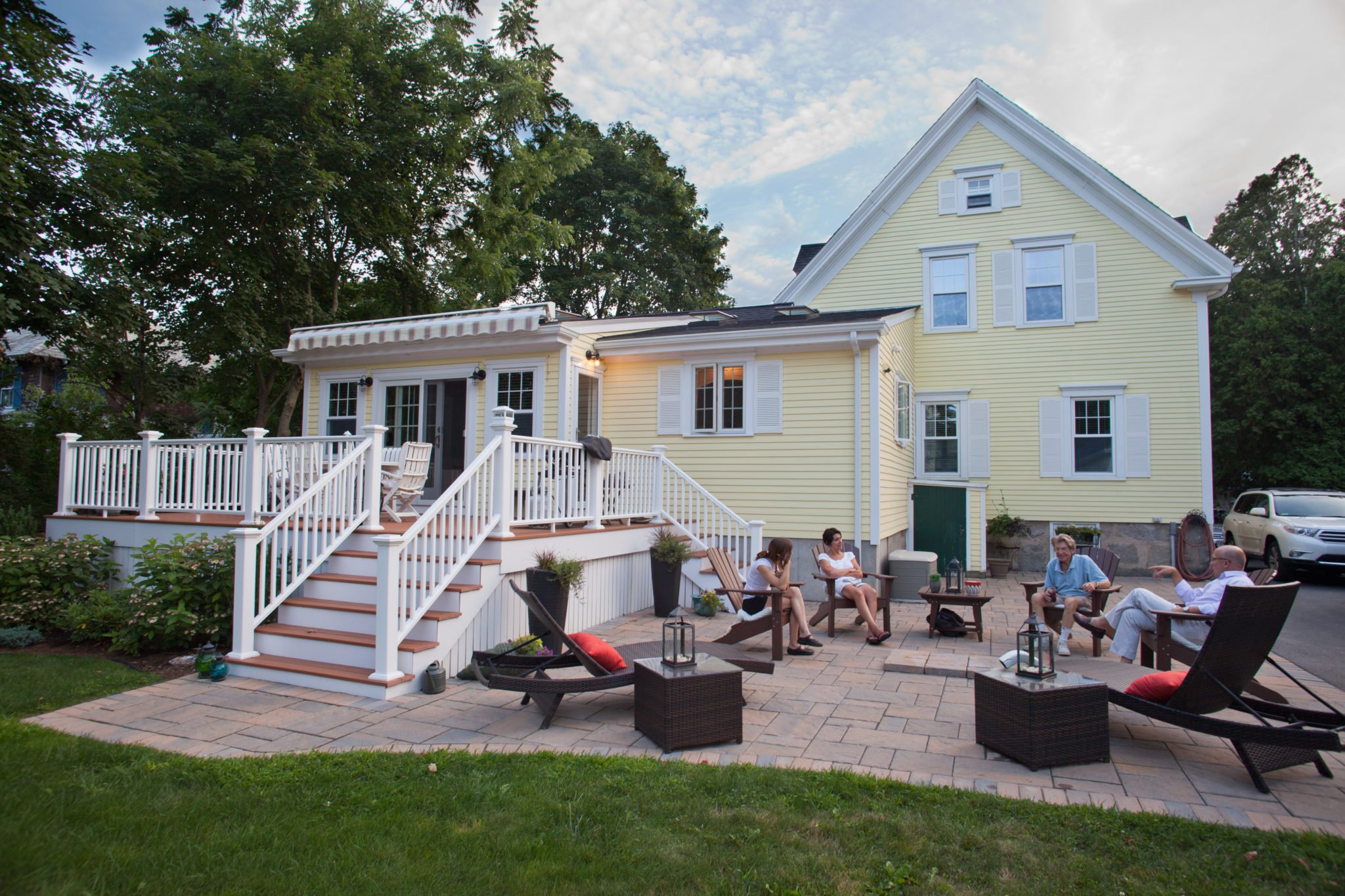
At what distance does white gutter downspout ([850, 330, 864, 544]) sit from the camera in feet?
33.5

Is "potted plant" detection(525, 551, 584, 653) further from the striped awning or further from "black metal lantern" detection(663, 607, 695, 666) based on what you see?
the striped awning

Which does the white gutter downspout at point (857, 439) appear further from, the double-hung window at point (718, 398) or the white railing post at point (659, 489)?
the white railing post at point (659, 489)

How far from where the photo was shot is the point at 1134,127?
12805mm

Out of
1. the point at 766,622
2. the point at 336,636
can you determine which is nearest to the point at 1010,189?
the point at 766,622

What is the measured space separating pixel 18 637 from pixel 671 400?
322 inches

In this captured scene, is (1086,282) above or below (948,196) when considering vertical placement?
below

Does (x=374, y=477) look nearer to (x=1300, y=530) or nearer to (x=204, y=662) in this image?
(x=204, y=662)

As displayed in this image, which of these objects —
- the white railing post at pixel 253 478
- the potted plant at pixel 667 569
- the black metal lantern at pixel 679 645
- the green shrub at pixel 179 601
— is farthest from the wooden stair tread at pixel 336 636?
the potted plant at pixel 667 569

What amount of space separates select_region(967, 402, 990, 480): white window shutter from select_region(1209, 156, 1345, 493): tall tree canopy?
14144 millimetres

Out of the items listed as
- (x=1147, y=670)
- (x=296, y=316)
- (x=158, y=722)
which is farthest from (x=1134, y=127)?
(x=296, y=316)

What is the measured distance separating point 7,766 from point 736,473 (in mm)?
8709

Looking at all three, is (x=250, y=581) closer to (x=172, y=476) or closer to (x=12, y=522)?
(x=172, y=476)

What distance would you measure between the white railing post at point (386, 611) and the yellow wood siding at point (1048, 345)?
11.6 meters

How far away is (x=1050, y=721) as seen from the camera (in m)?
3.79
